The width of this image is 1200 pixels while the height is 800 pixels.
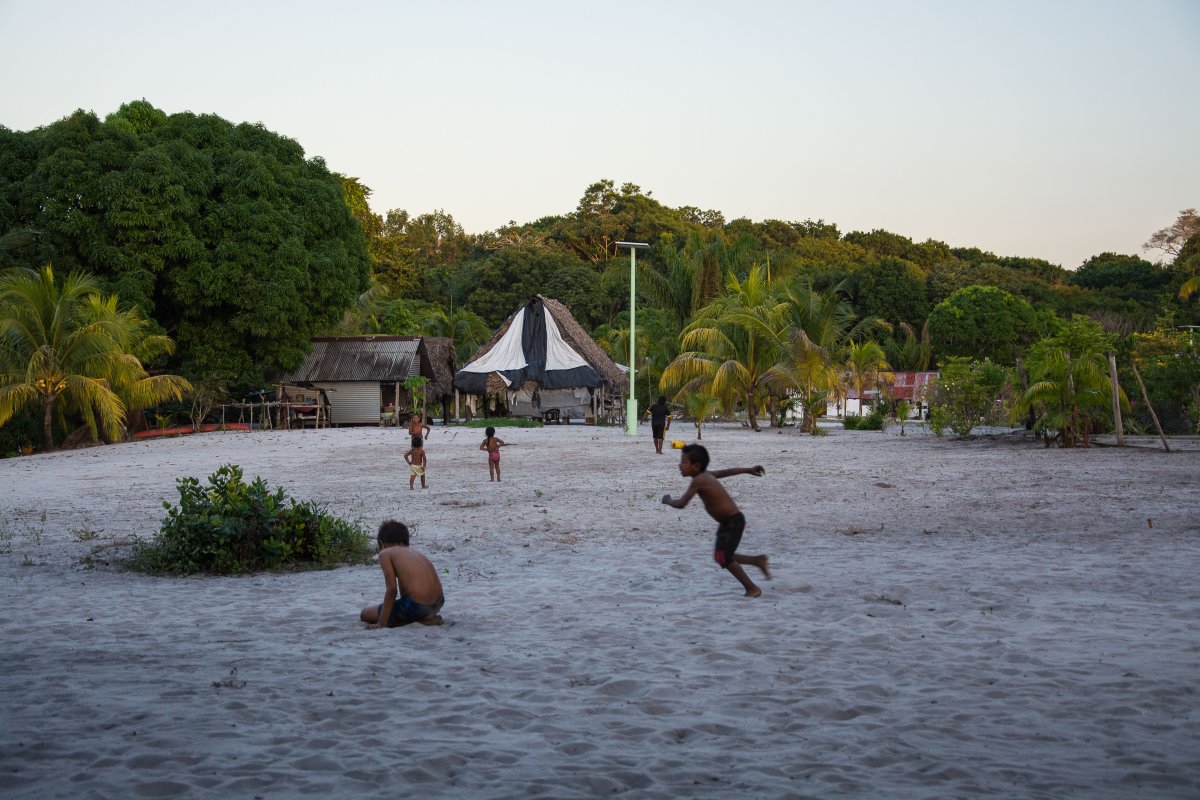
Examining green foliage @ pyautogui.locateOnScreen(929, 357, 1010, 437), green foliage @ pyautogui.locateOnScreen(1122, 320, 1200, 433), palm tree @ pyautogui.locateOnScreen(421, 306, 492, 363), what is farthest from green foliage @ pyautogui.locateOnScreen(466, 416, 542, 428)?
green foliage @ pyautogui.locateOnScreen(1122, 320, 1200, 433)

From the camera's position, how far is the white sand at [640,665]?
3.88m

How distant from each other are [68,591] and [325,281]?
28623 mm

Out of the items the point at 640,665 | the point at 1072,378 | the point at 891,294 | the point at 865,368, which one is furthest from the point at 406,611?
the point at 891,294

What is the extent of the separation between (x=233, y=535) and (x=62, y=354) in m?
19.6

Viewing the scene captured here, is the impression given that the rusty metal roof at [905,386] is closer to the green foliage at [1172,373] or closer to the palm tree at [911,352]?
the palm tree at [911,352]

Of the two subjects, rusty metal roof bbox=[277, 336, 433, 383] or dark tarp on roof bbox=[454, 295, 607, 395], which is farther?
dark tarp on roof bbox=[454, 295, 607, 395]

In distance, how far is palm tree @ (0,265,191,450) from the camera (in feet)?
80.2

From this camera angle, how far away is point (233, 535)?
843 cm

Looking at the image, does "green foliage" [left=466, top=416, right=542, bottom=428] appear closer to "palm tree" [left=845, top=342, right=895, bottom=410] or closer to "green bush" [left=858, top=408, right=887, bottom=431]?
"green bush" [left=858, top=408, right=887, bottom=431]

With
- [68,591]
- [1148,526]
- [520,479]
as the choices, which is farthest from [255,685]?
[520,479]

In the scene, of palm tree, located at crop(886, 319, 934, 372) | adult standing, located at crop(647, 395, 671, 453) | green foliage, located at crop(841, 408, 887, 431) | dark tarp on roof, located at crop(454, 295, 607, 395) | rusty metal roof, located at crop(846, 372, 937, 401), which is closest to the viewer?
adult standing, located at crop(647, 395, 671, 453)

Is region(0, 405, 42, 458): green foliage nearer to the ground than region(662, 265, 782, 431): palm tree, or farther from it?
nearer to the ground

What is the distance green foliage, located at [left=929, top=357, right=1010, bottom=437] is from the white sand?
42.7 feet

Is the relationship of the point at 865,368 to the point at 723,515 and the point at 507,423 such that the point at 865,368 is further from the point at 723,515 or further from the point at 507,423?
Result: the point at 723,515
